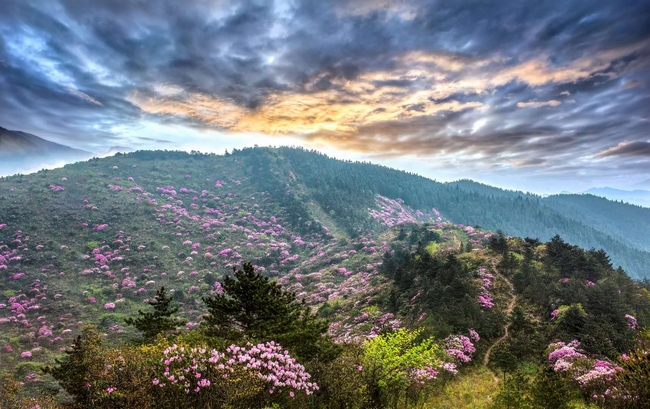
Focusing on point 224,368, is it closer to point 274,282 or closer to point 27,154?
point 274,282

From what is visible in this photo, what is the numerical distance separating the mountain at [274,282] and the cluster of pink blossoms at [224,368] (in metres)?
0.13

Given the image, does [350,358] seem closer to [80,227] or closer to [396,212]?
[80,227]

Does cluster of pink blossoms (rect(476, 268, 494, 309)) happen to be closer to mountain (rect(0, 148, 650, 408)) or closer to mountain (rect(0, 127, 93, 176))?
mountain (rect(0, 148, 650, 408))

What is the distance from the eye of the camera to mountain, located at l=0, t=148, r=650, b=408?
46.7 ft

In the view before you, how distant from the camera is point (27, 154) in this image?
116188 mm

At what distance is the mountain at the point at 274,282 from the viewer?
46.7 feet

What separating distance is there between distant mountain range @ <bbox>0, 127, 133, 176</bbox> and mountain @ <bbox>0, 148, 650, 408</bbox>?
1178cm

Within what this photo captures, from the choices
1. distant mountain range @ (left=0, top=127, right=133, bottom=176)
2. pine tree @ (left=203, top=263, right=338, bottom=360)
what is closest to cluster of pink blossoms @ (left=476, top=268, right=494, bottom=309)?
pine tree @ (left=203, top=263, right=338, bottom=360)

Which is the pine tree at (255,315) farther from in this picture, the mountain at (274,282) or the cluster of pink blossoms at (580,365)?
the cluster of pink blossoms at (580,365)

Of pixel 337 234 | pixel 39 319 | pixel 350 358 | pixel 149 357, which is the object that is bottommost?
pixel 39 319

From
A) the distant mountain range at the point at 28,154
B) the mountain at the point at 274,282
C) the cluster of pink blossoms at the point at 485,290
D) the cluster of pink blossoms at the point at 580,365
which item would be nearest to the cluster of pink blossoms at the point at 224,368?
A: the mountain at the point at 274,282

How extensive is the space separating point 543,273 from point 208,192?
111 metres

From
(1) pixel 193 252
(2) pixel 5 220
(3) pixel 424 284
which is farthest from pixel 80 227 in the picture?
(3) pixel 424 284

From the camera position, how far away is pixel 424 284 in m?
37.3
